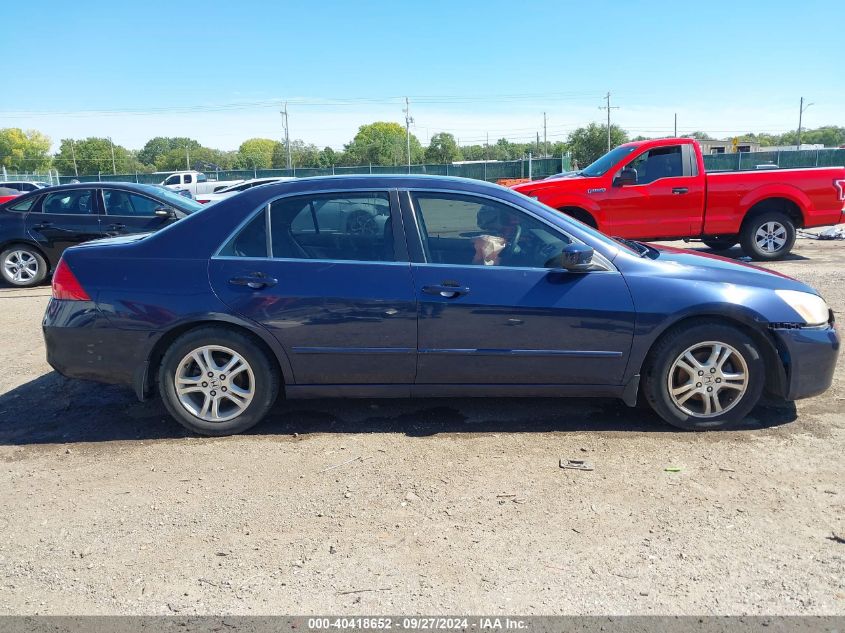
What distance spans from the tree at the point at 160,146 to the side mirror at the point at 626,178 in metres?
144

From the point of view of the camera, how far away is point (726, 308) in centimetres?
420

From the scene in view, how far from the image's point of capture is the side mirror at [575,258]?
4121 millimetres

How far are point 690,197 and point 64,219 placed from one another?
31.7 ft

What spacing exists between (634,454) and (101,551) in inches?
114

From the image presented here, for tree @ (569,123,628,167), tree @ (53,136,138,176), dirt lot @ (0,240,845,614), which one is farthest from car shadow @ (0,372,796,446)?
tree @ (53,136,138,176)

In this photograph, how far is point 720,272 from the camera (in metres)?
4.39

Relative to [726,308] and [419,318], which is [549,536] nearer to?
[419,318]

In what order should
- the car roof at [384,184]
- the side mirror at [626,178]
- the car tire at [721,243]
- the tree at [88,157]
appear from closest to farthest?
the car roof at [384,184] < the side mirror at [626,178] < the car tire at [721,243] < the tree at [88,157]

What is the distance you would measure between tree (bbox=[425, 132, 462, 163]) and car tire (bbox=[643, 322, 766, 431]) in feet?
276

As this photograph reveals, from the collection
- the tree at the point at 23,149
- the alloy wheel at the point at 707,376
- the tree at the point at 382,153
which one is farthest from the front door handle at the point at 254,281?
the tree at the point at 23,149

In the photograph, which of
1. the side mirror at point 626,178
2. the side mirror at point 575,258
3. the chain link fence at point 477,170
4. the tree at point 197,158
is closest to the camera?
the side mirror at point 575,258

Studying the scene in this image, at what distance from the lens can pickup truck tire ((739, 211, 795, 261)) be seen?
10.9 m

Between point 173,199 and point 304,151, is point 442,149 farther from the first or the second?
point 173,199

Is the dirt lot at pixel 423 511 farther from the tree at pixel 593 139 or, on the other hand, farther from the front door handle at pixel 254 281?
the tree at pixel 593 139
